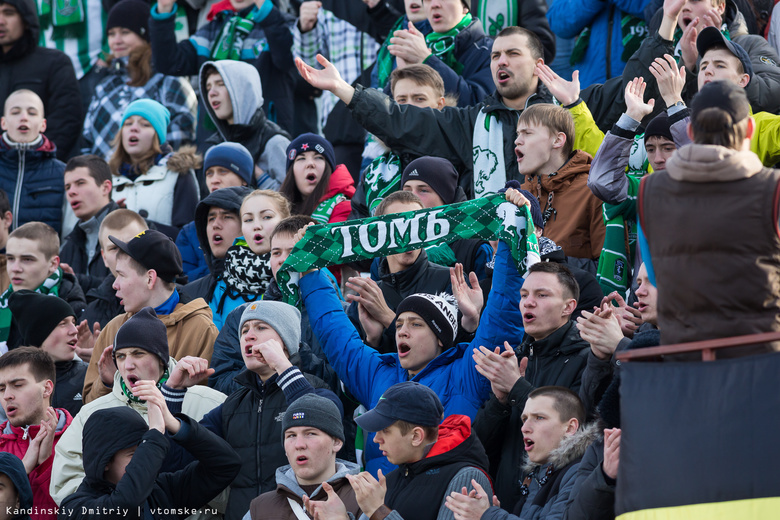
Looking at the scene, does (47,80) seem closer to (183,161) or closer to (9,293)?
(183,161)

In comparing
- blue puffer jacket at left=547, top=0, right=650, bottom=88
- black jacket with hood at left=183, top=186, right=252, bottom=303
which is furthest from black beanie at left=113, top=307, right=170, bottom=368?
blue puffer jacket at left=547, top=0, right=650, bottom=88

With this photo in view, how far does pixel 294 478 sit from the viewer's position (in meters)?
5.89

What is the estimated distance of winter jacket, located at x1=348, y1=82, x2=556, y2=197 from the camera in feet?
27.9

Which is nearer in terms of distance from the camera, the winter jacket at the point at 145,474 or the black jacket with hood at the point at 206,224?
the winter jacket at the point at 145,474

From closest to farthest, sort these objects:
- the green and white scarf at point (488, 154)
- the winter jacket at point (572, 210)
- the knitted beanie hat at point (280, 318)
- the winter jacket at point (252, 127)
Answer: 1. the knitted beanie hat at point (280, 318)
2. the winter jacket at point (572, 210)
3. the green and white scarf at point (488, 154)
4. the winter jacket at point (252, 127)

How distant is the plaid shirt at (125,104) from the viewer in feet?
38.6

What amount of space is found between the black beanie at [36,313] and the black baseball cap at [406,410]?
127 inches

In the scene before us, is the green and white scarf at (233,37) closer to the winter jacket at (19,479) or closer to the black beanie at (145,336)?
the black beanie at (145,336)

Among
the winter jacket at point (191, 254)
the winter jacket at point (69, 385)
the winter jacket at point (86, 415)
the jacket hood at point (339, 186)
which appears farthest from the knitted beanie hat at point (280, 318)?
the winter jacket at point (191, 254)

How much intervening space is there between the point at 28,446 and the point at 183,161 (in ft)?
13.2

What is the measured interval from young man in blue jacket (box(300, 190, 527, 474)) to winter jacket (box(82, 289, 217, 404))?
0.94m

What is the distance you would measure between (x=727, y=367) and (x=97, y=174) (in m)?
7.20

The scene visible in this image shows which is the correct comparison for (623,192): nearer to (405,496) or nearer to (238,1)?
(405,496)

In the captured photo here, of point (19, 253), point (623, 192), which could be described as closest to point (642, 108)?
point (623, 192)
